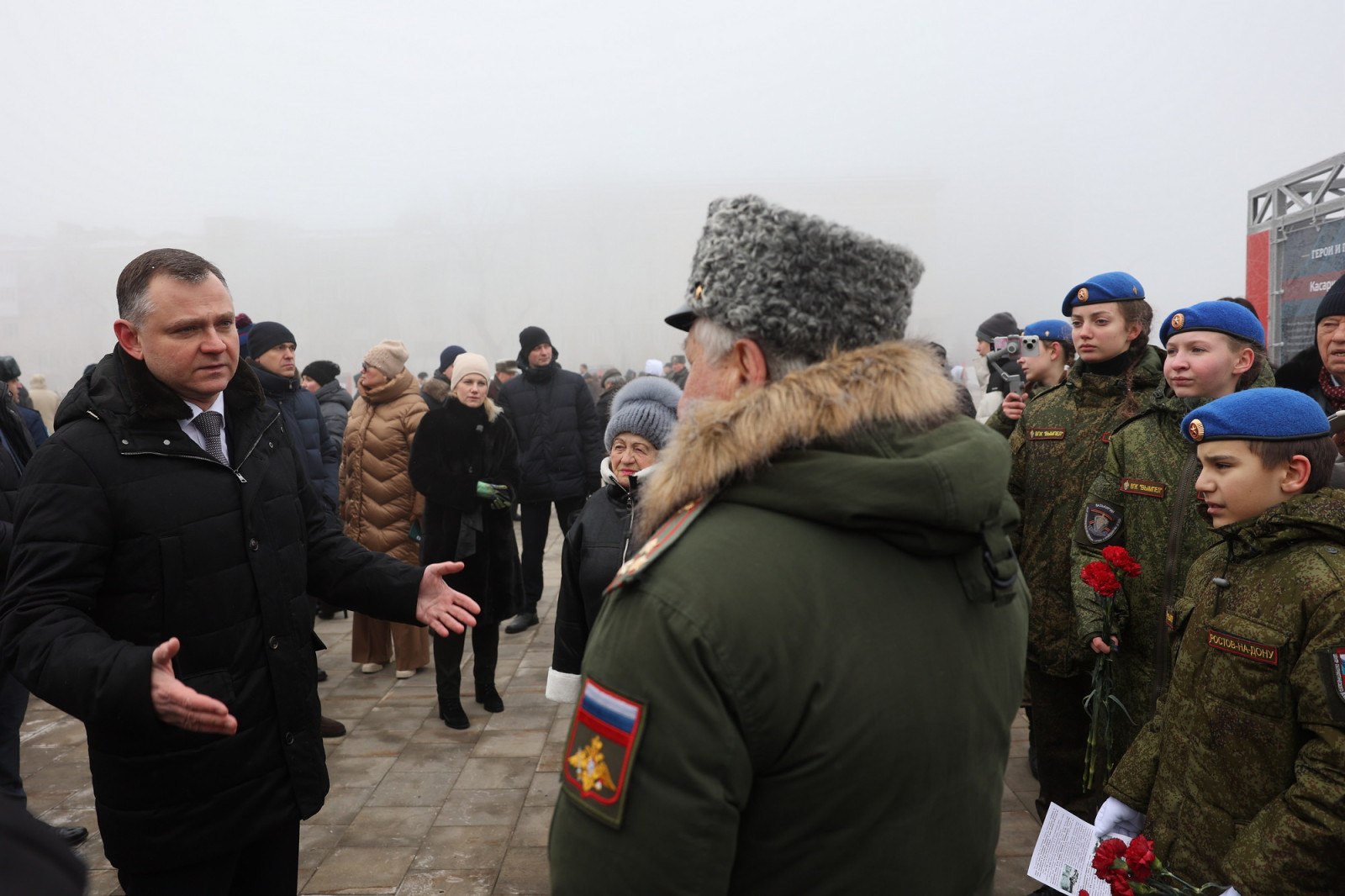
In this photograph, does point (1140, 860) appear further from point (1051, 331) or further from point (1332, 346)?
point (1051, 331)

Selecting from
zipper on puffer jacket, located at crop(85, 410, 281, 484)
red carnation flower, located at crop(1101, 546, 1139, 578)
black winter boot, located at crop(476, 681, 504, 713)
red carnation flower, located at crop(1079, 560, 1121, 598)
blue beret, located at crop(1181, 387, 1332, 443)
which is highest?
blue beret, located at crop(1181, 387, 1332, 443)

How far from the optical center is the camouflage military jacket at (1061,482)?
10.9 ft

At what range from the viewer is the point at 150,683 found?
1638mm

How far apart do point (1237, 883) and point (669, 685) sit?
1590mm

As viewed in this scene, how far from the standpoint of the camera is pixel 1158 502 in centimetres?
283

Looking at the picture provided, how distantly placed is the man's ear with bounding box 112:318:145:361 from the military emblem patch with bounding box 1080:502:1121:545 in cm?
302

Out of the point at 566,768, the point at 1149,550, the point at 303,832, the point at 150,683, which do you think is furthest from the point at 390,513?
the point at 566,768

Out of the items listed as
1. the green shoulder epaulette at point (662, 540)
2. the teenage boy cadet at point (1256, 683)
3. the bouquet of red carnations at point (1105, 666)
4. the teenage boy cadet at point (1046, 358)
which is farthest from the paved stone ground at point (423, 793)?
the green shoulder epaulette at point (662, 540)

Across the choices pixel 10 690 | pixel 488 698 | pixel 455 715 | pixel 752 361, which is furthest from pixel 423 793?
pixel 752 361

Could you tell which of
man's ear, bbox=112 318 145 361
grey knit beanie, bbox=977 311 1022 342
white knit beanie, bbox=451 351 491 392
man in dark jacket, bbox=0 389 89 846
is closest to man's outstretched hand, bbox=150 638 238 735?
man's ear, bbox=112 318 145 361

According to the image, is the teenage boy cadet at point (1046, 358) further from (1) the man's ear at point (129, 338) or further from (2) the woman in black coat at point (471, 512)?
(1) the man's ear at point (129, 338)

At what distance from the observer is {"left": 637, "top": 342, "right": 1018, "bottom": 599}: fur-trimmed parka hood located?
0.97 meters

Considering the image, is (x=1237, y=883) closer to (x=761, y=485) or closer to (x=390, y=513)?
(x=761, y=485)

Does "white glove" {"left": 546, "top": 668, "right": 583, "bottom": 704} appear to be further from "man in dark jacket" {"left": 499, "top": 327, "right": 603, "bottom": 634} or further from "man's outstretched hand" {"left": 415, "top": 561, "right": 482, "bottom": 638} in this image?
"man in dark jacket" {"left": 499, "top": 327, "right": 603, "bottom": 634}
